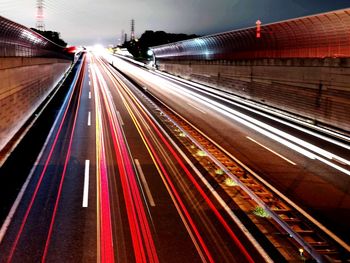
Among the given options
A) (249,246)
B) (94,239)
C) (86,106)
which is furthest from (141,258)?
(86,106)

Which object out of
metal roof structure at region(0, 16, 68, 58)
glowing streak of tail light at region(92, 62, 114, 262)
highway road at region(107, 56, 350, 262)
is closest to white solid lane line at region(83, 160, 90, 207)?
glowing streak of tail light at region(92, 62, 114, 262)

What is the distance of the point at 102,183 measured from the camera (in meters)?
14.3

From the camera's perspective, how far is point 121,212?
1147cm

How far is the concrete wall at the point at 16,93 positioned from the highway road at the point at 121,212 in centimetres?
265

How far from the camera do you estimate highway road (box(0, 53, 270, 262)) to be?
9.02m

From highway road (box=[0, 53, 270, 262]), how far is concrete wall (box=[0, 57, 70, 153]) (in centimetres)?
265

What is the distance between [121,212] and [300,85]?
21375 mm

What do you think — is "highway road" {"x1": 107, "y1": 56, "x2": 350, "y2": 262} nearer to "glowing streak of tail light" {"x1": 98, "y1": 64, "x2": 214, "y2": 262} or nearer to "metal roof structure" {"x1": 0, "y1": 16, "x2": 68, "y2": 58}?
"glowing streak of tail light" {"x1": 98, "y1": 64, "x2": 214, "y2": 262}

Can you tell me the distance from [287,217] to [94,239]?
5.88m

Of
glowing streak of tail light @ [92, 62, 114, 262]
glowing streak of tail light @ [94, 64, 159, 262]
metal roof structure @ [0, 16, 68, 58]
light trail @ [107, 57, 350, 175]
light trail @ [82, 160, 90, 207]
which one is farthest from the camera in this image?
metal roof structure @ [0, 16, 68, 58]

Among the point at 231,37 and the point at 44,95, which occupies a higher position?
the point at 231,37

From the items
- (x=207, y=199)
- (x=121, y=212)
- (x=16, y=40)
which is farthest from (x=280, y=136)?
(x=16, y=40)

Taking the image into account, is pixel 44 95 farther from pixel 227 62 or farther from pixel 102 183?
pixel 102 183

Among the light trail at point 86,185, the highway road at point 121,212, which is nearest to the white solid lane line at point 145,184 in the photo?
the highway road at point 121,212
